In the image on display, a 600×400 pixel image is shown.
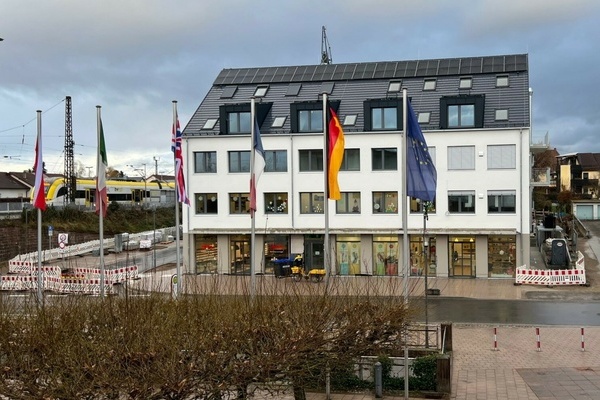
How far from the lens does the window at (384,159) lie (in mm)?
37125

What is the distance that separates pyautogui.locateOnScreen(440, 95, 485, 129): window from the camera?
1435 inches

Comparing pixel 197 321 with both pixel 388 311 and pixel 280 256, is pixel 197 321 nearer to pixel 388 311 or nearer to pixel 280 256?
pixel 388 311

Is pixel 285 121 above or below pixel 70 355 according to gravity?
above

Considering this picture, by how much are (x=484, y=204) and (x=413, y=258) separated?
5081 millimetres

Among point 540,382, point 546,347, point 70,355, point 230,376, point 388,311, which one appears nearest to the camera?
point 70,355

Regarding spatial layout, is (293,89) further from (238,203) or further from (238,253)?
(238,253)

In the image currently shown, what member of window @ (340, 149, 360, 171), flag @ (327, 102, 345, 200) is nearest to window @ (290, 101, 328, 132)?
window @ (340, 149, 360, 171)

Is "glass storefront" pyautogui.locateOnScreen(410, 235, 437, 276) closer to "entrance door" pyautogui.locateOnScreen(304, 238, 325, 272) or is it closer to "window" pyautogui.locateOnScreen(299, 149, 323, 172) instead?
"entrance door" pyautogui.locateOnScreen(304, 238, 325, 272)

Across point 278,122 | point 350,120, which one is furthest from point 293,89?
point 350,120

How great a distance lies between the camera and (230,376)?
35.0ft

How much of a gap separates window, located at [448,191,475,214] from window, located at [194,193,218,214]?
14164mm

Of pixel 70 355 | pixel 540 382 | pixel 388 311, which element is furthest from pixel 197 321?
pixel 540 382

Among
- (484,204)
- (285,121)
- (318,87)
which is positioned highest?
(318,87)

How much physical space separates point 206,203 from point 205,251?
3003 millimetres
